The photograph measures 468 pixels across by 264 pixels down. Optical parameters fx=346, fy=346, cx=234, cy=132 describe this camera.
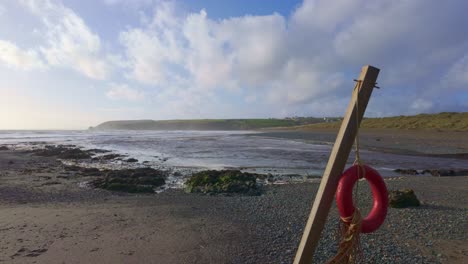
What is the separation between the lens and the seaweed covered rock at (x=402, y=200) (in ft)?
33.2

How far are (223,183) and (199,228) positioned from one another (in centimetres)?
579

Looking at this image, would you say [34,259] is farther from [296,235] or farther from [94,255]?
[296,235]

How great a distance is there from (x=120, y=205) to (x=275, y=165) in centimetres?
1319

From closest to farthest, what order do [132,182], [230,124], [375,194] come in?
[375,194] → [132,182] → [230,124]

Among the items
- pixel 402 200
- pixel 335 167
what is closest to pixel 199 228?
pixel 335 167

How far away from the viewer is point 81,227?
856 cm

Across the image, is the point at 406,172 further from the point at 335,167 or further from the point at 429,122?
the point at 429,122

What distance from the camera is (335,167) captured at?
334 centimetres

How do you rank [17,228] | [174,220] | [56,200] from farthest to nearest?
[56,200] → [174,220] → [17,228]

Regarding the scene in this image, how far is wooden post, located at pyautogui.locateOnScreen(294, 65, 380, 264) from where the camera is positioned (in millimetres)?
3307

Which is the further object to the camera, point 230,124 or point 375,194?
point 230,124

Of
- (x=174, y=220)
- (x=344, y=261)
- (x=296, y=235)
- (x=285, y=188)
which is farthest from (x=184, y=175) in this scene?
(x=344, y=261)

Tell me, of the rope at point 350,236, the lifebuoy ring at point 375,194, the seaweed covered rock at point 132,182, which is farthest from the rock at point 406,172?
the rope at point 350,236

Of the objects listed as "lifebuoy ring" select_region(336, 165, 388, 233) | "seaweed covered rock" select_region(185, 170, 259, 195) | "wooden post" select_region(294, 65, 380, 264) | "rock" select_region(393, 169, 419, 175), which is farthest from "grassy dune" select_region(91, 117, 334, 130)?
"wooden post" select_region(294, 65, 380, 264)
